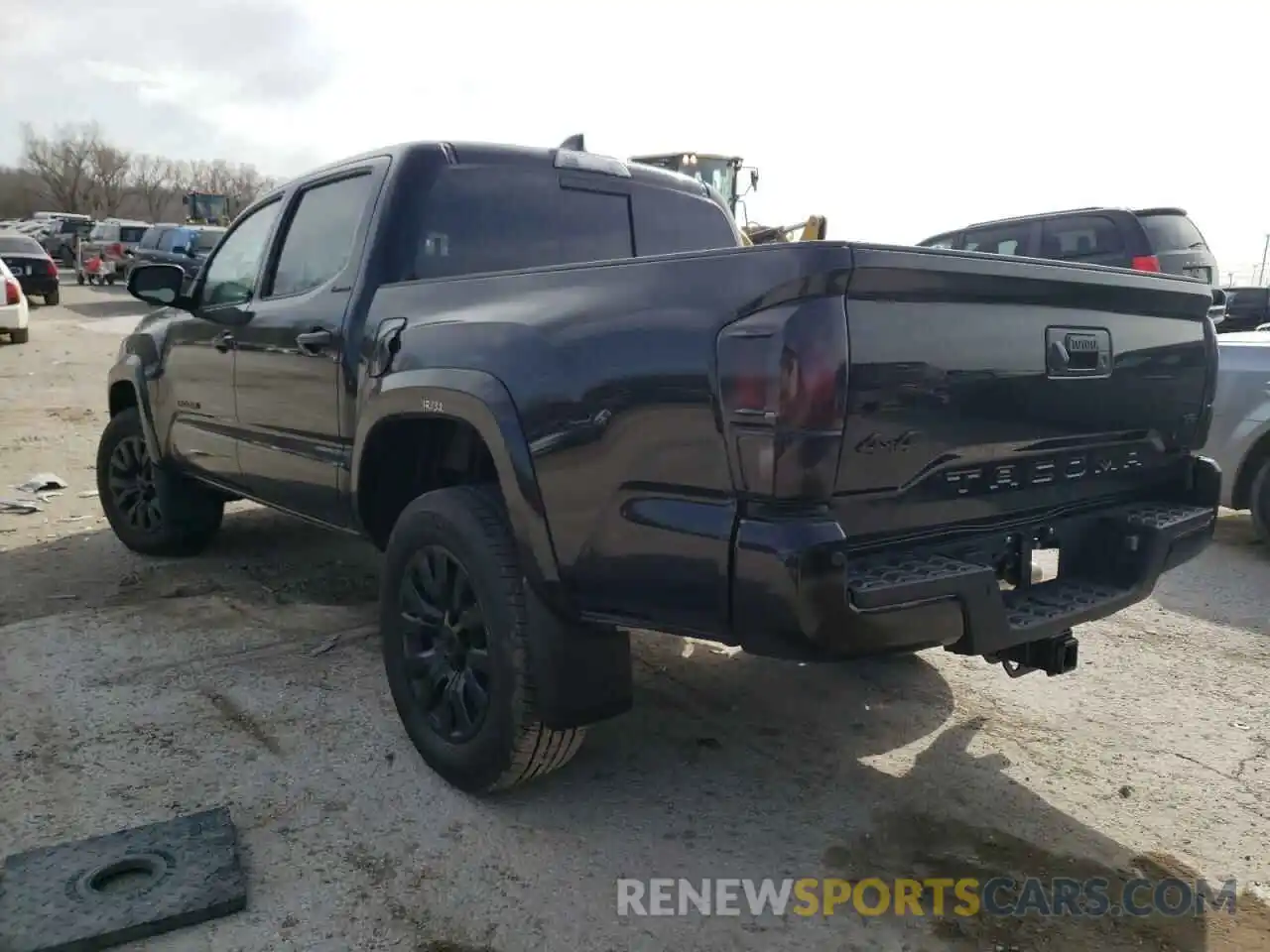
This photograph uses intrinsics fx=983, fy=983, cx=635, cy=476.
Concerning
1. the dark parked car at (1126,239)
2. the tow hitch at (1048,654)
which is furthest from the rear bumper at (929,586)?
the dark parked car at (1126,239)

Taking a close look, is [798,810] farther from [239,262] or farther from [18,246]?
[18,246]

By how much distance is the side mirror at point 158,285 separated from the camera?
179 inches

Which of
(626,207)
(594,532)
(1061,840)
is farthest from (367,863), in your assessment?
(626,207)

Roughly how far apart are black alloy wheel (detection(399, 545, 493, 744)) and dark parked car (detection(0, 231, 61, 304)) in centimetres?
2124

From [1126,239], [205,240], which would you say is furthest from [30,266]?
[1126,239]

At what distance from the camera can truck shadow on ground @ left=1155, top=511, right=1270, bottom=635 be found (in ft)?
16.0

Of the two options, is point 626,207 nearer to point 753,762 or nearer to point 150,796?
point 753,762

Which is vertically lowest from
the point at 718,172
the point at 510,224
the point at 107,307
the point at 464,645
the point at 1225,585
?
the point at 1225,585

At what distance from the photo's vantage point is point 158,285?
180 inches

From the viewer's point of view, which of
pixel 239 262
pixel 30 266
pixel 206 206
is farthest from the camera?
pixel 206 206

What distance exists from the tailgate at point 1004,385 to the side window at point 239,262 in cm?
309

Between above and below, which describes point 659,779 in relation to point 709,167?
below

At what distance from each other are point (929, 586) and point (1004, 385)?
1.90 ft

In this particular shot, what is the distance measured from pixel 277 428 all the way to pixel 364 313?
2.76ft
